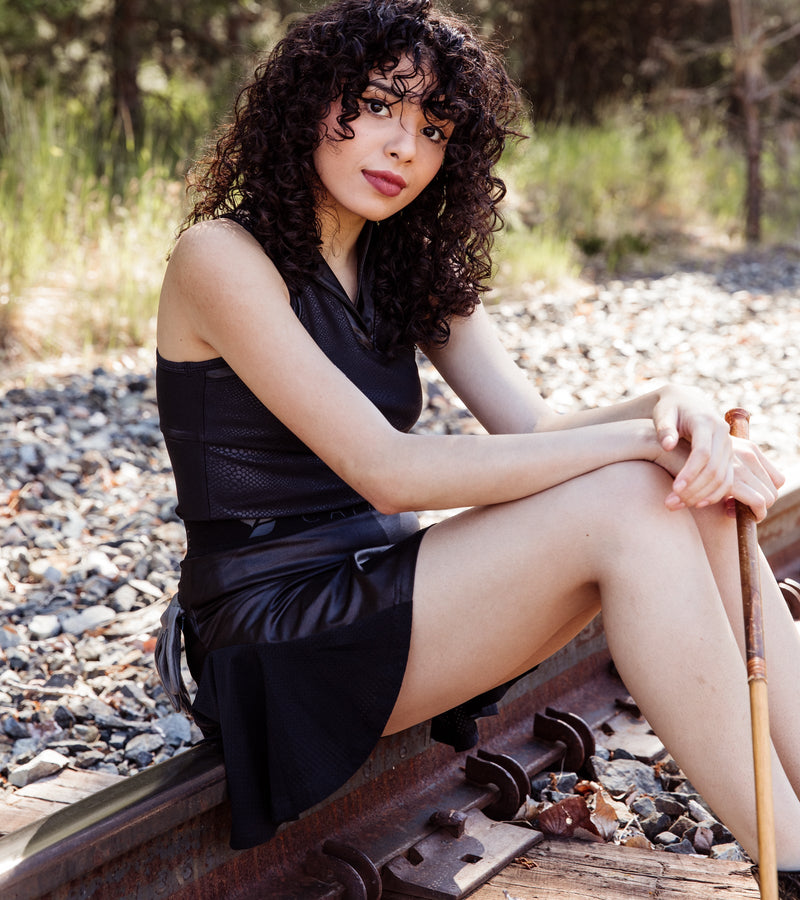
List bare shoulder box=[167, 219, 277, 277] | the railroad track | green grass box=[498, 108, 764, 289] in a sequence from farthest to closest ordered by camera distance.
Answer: green grass box=[498, 108, 764, 289] < bare shoulder box=[167, 219, 277, 277] < the railroad track

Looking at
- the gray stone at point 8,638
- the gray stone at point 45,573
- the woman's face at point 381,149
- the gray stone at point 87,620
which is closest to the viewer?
the woman's face at point 381,149

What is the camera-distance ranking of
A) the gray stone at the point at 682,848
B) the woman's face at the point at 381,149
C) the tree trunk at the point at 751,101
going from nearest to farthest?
the woman's face at the point at 381,149 → the gray stone at the point at 682,848 → the tree trunk at the point at 751,101

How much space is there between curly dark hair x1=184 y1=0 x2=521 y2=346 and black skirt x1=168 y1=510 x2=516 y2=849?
60cm

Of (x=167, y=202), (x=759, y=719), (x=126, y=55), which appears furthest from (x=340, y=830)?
(x=126, y=55)

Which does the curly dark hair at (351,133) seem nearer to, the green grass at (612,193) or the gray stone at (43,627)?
the gray stone at (43,627)

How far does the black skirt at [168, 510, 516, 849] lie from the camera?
6.36 feet

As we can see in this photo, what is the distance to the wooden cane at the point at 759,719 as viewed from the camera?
5.72ft

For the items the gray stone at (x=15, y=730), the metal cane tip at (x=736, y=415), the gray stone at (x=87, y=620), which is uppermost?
the metal cane tip at (x=736, y=415)

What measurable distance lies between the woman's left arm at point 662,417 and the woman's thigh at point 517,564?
0.07 meters

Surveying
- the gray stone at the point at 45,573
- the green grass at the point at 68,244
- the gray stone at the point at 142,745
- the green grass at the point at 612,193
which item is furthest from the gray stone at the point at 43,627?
the green grass at the point at 612,193

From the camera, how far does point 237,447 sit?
2.21 m

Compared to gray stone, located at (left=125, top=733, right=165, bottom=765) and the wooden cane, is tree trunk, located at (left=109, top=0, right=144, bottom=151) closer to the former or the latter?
gray stone, located at (left=125, top=733, right=165, bottom=765)

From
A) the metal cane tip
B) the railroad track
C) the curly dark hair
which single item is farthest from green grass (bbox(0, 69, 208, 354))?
the metal cane tip

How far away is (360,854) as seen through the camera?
6.50 feet
